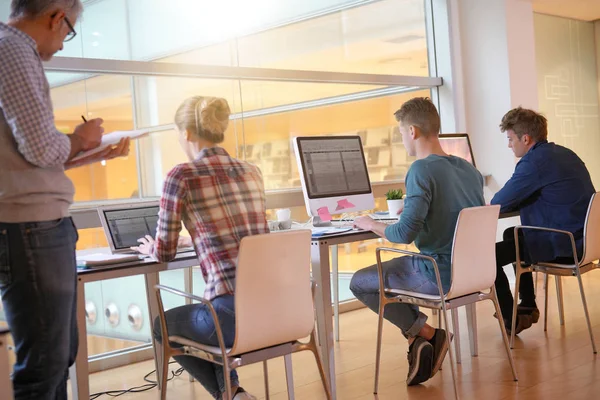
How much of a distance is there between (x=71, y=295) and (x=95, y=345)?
7.97 ft

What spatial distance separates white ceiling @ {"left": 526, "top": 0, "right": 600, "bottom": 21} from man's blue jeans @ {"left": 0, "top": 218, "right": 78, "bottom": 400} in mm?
5572

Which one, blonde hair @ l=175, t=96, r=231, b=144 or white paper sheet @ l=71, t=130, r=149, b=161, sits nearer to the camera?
white paper sheet @ l=71, t=130, r=149, b=161

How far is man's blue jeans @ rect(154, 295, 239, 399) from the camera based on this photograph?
98.0 inches

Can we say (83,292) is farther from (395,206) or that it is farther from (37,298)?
(395,206)

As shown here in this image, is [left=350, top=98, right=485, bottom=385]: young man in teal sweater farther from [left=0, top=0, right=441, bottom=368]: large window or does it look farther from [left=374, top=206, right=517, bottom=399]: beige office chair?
[left=0, top=0, right=441, bottom=368]: large window

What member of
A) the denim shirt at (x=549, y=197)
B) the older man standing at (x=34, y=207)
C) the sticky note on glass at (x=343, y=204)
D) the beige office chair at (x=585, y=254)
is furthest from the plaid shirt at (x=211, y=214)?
the denim shirt at (x=549, y=197)

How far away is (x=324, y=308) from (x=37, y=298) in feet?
5.17

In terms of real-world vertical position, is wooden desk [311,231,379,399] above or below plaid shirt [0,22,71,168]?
below

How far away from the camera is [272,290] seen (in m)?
2.45

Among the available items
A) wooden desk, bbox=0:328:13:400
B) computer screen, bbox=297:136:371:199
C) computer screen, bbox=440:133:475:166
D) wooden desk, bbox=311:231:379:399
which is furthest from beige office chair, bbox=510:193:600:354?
wooden desk, bbox=0:328:13:400

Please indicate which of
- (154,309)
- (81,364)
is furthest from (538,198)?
(81,364)

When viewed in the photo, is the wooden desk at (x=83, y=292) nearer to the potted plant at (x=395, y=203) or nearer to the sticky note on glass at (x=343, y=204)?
the sticky note on glass at (x=343, y=204)

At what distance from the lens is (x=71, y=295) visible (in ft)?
6.38

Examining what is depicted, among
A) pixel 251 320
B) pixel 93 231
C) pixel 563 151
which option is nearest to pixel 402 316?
pixel 251 320
